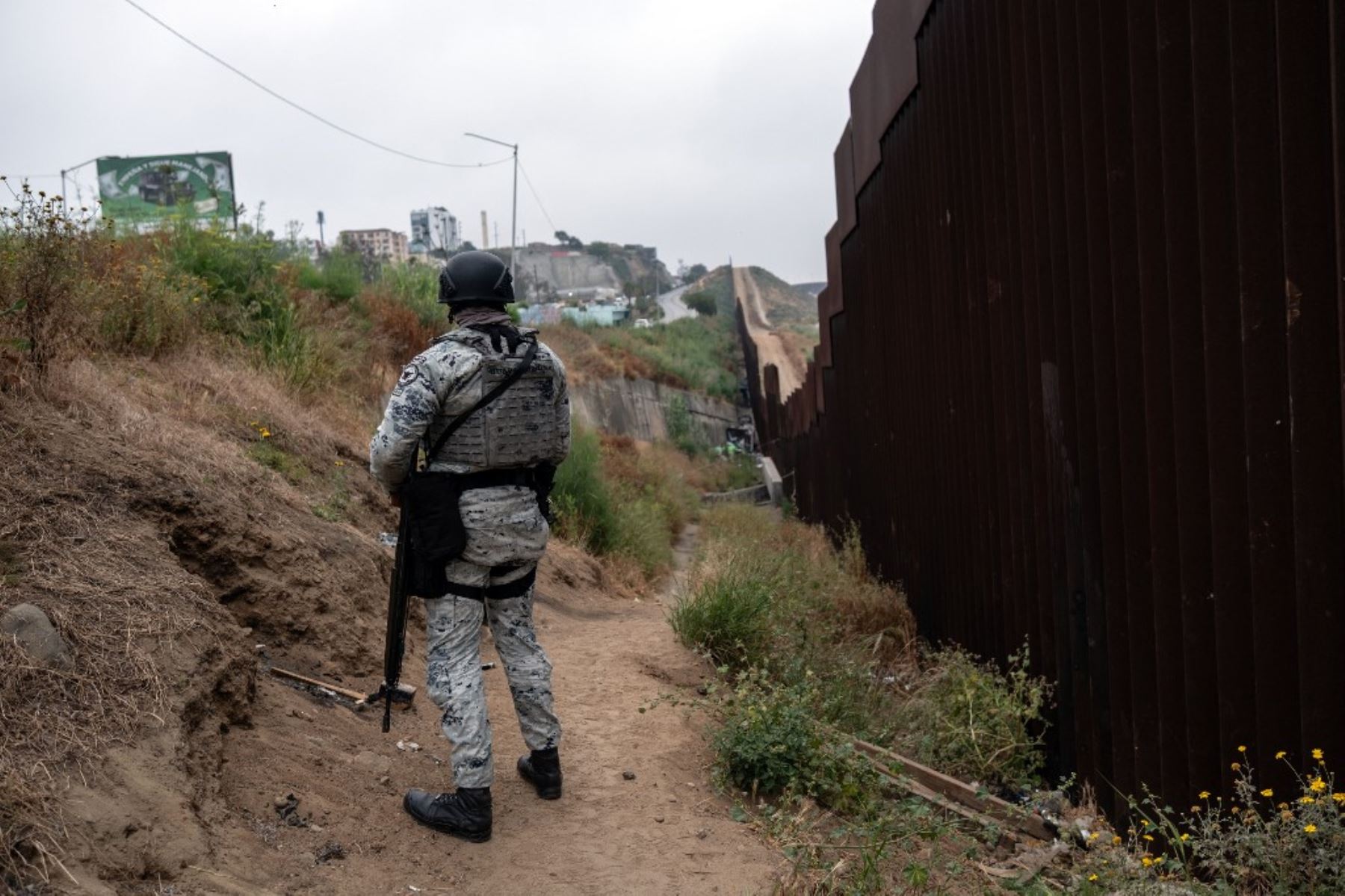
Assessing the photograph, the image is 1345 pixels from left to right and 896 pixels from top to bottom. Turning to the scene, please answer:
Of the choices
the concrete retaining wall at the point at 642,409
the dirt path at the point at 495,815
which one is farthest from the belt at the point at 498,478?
the concrete retaining wall at the point at 642,409

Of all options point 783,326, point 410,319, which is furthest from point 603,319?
point 410,319

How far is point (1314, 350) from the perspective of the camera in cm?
280

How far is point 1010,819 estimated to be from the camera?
14.9 ft

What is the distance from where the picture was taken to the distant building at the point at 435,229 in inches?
1351

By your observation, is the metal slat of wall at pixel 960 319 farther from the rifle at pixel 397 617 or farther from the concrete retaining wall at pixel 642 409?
the concrete retaining wall at pixel 642 409

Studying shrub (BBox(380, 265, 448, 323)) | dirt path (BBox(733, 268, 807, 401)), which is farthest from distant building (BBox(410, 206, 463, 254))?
shrub (BBox(380, 265, 448, 323))

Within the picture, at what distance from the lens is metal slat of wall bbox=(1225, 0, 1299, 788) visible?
9.57ft

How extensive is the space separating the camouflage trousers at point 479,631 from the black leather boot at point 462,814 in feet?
0.13

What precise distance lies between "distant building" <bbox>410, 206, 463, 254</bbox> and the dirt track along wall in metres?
27.2

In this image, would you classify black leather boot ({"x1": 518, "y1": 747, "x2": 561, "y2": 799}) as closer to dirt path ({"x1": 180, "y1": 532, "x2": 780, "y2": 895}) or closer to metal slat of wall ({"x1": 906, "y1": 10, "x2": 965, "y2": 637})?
dirt path ({"x1": 180, "y1": 532, "x2": 780, "y2": 895})

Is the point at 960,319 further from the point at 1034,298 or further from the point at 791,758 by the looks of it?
the point at 791,758

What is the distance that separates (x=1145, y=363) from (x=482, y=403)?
2088 millimetres

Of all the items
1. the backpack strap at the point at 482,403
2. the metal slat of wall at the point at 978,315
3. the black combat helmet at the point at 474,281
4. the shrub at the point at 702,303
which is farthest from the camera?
the shrub at the point at 702,303

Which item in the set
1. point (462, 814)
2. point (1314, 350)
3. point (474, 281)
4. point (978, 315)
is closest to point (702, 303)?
point (978, 315)
